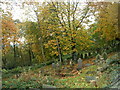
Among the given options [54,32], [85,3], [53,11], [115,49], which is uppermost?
[85,3]

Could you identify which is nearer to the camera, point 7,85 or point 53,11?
point 7,85

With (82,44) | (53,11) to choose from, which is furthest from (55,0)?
(82,44)

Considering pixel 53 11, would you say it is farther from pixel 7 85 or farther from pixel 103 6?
pixel 7 85

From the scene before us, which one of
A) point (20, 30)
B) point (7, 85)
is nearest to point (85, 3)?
point (20, 30)

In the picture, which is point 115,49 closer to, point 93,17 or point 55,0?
point 93,17

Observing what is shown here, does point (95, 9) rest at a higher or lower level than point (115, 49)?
higher

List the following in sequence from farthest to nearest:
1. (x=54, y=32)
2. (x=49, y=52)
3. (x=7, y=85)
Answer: (x=49, y=52), (x=54, y=32), (x=7, y=85)

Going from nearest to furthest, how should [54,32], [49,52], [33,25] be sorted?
[54,32] → [33,25] → [49,52]

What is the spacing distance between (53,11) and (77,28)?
1029 millimetres

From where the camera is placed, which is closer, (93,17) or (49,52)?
(93,17)

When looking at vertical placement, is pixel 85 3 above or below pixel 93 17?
above

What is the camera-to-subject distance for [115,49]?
15.6 ft

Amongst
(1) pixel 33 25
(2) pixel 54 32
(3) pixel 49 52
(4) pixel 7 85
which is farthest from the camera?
(3) pixel 49 52

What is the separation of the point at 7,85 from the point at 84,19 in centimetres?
322
